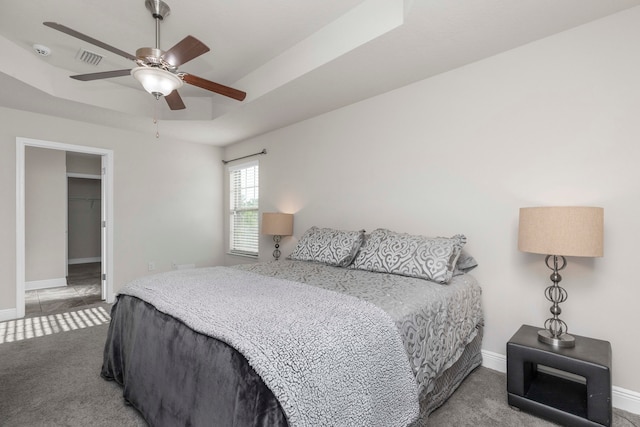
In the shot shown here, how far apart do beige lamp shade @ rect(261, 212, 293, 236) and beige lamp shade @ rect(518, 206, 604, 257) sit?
2.77 metres

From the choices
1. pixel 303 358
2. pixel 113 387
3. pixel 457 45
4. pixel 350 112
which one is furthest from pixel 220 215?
pixel 303 358

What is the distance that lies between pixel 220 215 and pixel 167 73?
12.1 feet

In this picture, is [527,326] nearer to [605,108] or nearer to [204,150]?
[605,108]

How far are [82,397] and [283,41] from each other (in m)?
3.05

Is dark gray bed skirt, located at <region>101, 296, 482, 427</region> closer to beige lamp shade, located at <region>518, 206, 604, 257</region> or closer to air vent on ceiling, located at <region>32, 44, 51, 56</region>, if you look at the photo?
beige lamp shade, located at <region>518, 206, 604, 257</region>

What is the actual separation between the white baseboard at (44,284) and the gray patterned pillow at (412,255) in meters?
5.44

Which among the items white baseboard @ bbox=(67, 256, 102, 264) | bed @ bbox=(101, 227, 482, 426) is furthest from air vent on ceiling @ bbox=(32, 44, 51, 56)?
white baseboard @ bbox=(67, 256, 102, 264)

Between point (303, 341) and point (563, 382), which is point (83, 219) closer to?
point (303, 341)

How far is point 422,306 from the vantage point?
171cm

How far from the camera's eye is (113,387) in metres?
2.11

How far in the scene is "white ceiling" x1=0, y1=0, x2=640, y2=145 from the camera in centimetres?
204

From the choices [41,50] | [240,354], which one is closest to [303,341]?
[240,354]

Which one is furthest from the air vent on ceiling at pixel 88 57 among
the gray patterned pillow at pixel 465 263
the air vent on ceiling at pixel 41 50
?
the gray patterned pillow at pixel 465 263

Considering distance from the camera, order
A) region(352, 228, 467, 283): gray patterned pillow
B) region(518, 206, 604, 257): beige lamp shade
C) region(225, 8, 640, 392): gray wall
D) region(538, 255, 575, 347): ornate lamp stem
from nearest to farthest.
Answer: region(518, 206, 604, 257): beige lamp shade, region(538, 255, 575, 347): ornate lamp stem, region(225, 8, 640, 392): gray wall, region(352, 228, 467, 283): gray patterned pillow
